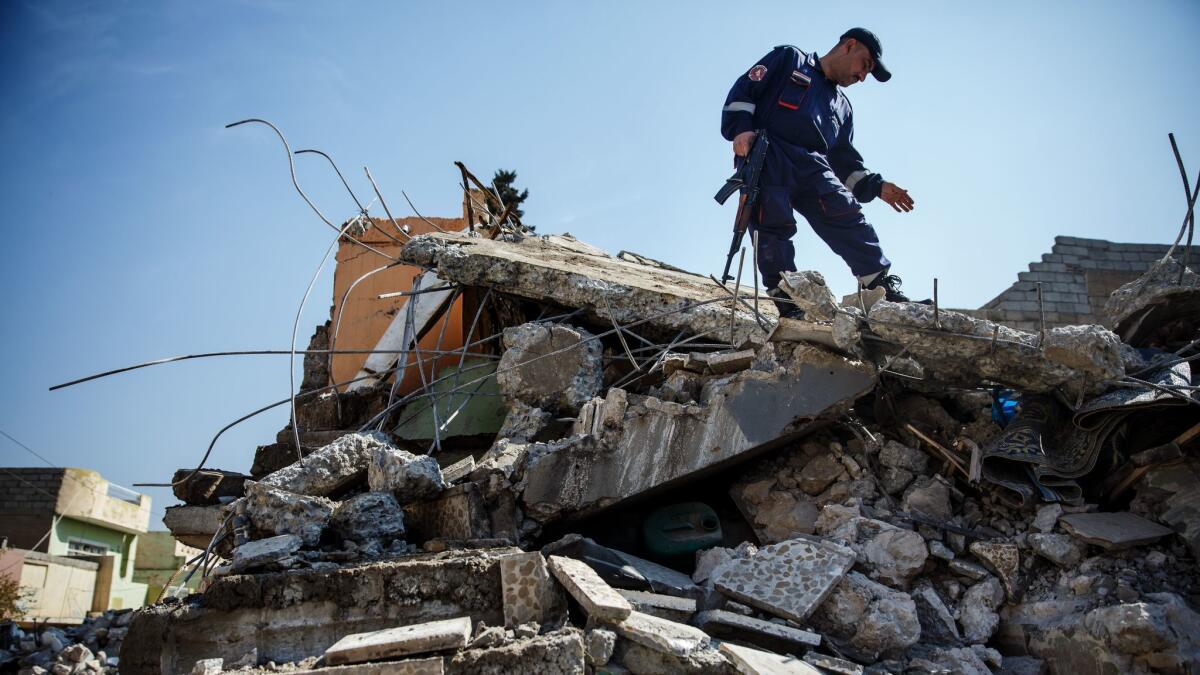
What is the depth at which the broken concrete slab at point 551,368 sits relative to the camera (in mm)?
4520

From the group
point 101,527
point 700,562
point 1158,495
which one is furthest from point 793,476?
point 101,527

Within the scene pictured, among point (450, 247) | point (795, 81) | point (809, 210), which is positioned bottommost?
point (450, 247)

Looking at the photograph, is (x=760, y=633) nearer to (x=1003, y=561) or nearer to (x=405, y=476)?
(x=1003, y=561)

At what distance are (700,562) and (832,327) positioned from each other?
44.5 inches

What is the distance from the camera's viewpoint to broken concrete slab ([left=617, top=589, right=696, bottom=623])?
316 cm

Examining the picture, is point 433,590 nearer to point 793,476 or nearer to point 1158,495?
point 793,476

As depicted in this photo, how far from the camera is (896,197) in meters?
5.30

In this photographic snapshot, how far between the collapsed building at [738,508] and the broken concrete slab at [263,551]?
1 centimetres

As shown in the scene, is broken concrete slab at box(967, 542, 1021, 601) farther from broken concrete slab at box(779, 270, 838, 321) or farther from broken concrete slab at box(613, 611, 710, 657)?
broken concrete slab at box(613, 611, 710, 657)

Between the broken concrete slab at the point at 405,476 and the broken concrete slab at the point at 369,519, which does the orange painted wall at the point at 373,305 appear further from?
the broken concrete slab at the point at 369,519

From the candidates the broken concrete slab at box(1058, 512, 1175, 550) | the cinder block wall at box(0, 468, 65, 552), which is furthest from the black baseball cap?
the cinder block wall at box(0, 468, 65, 552)

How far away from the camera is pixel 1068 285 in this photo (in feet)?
29.7

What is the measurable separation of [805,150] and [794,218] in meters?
0.41

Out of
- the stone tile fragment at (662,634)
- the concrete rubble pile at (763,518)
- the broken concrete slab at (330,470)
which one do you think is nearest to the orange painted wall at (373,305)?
the concrete rubble pile at (763,518)
